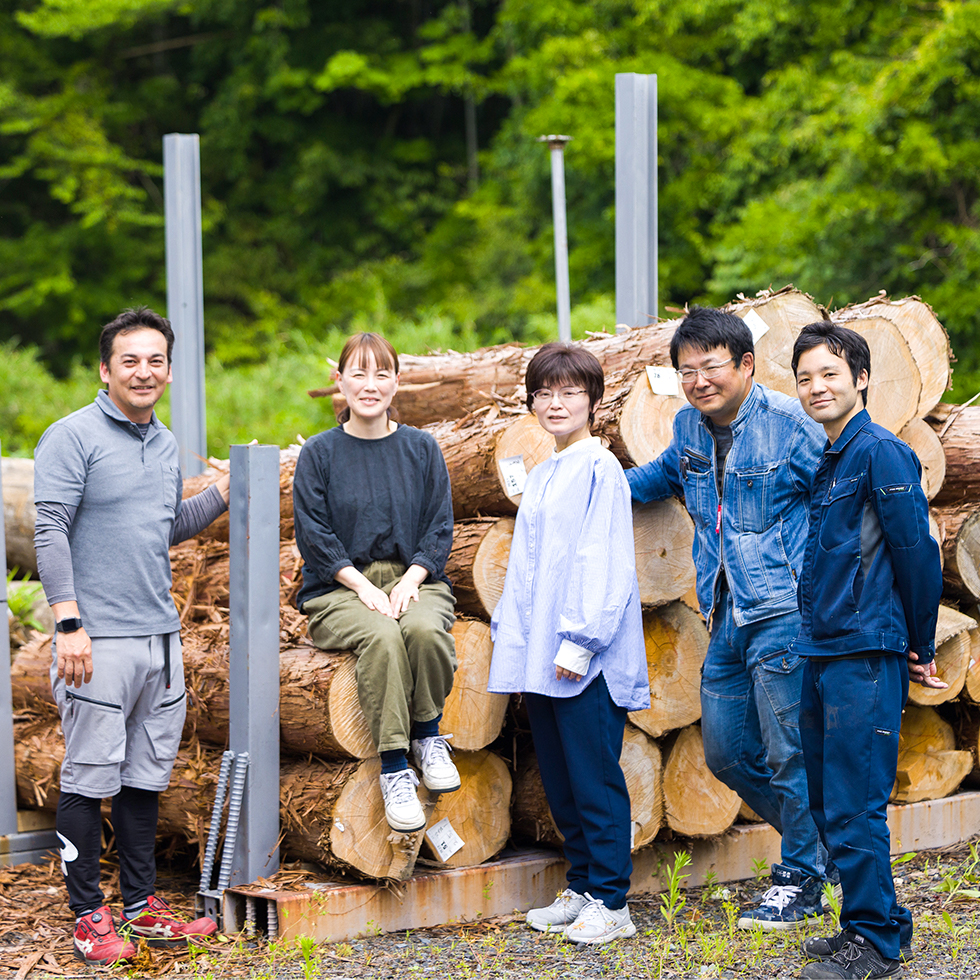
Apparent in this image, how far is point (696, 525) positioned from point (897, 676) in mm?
954

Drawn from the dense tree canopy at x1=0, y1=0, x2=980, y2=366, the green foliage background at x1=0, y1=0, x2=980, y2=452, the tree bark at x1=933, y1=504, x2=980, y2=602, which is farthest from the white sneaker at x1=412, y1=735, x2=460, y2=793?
the dense tree canopy at x1=0, y1=0, x2=980, y2=366

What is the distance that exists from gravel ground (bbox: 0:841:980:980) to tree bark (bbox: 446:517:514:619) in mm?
1212

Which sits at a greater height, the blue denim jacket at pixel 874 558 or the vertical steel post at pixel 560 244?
the vertical steel post at pixel 560 244

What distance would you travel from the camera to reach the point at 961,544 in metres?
5.22

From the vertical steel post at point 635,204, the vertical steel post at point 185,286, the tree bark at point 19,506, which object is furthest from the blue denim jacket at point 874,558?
the tree bark at point 19,506

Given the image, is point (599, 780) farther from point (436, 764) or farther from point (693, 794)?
point (693, 794)

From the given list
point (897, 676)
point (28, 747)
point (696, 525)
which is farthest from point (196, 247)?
point (897, 676)

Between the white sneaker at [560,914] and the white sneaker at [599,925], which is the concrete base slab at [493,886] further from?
the white sneaker at [599,925]

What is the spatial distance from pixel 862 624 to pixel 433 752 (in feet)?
4.99

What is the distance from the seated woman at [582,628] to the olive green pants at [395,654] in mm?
224

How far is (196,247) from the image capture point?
23.0 ft

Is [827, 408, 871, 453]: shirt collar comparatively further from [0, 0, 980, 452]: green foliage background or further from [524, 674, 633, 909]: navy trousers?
[0, 0, 980, 452]: green foliage background

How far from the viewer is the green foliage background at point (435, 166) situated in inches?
468

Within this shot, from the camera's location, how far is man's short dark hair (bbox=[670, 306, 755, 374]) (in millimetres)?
3965
